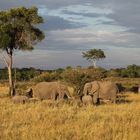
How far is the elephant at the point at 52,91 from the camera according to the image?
26.4 metres

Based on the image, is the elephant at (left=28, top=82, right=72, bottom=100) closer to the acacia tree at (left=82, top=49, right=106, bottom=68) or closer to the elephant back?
the elephant back

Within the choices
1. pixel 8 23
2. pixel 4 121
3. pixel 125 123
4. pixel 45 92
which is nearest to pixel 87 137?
pixel 125 123

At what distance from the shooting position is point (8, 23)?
1416 inches

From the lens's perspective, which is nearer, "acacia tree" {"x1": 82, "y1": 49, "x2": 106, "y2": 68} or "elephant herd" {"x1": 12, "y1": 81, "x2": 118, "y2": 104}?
"elephant herd" {"x1": 12, "y1": 81, "x2": 118, "y2": 104}

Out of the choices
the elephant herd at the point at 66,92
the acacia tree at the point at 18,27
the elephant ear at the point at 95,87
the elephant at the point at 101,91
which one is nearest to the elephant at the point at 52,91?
the elephant herd at the point at 66,92

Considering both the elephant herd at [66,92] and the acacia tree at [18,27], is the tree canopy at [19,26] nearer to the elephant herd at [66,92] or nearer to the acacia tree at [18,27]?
the acacia tree at [18,27]

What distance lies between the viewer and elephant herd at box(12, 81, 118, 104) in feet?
86.2

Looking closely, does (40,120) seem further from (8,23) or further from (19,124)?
(8,23)

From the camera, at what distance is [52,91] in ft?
87.7

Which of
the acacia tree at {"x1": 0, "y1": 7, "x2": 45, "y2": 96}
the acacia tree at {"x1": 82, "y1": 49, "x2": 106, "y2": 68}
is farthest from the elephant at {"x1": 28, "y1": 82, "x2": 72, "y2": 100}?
the acacia tree at {"x1": 82, "y1": 49, "x2": 106, "y2": 68}

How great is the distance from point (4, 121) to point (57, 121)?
1.66 meters

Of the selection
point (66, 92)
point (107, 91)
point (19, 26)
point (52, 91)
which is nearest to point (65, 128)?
point (66, 92)

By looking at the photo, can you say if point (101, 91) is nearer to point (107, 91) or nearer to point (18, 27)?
point (107, 91)

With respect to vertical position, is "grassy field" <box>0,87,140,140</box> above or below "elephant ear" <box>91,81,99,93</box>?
below
